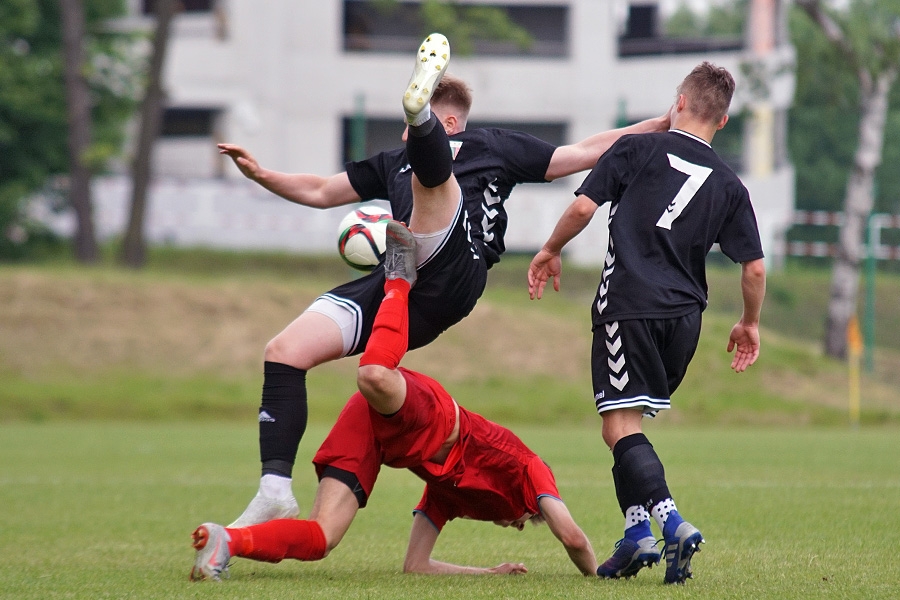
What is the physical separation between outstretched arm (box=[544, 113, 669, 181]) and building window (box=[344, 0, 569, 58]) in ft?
93.0

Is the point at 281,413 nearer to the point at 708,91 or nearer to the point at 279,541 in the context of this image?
the point at 279,541

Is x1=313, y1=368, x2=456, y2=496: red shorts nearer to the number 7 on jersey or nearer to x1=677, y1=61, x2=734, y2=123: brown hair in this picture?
the number 7 on jersey

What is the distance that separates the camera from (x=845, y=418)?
58.3ft

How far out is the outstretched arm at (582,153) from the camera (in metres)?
5.15

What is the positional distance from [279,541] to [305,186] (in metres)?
1.95

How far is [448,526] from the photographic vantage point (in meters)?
6.86

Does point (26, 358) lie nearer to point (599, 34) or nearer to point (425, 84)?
point (425, 84)

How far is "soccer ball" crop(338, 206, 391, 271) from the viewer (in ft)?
17.1

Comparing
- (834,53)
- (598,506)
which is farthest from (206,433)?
(834,53)

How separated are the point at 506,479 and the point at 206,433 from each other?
1047 cm

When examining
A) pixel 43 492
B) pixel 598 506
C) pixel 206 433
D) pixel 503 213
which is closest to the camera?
pixel 503 213

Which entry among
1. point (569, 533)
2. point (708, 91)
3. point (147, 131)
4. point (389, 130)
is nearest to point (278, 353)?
point (569, 533)

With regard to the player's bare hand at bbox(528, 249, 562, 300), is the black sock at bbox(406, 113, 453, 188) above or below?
above

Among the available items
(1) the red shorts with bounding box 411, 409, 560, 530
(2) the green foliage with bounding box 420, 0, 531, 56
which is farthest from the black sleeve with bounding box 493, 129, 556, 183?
(2) the green foliage with bounding box 420, 0, 531, 56
